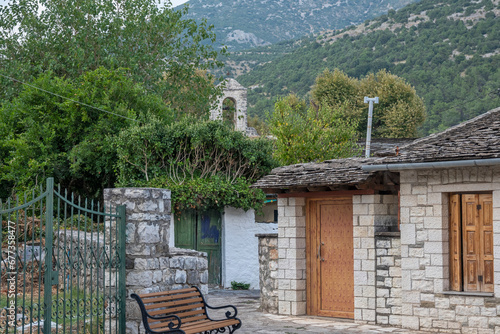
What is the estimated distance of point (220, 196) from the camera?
53.3 feet

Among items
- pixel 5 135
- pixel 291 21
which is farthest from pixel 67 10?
pixel 291 21

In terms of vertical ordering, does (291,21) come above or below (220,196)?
above

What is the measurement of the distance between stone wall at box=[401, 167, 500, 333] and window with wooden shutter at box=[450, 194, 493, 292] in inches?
5.8

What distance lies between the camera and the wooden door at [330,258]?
11305 mm

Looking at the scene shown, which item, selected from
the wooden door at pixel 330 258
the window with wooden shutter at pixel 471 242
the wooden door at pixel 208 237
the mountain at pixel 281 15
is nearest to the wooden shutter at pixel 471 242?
the window with wooden shutter at pixel 471 242

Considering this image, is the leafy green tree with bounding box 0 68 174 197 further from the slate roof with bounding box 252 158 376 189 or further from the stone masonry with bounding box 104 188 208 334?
the stone masonry with bounding box 104 188 208 334

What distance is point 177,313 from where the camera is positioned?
841 centimetres

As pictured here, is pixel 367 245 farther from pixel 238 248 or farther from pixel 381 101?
pixel 381 101

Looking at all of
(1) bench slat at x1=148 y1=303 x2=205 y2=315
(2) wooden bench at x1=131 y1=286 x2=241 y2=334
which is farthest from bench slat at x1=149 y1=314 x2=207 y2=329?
(1) bench slat at x1=148 y1=303 x2=205 y2=315

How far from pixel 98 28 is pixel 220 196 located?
11.2 meters

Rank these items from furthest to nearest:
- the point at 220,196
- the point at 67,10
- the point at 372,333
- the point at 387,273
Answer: the point at 67,10 < the point at 220,196 < the point at 387,273 < the point at 372,333

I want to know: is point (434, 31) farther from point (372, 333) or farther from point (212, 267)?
point (372, 333)

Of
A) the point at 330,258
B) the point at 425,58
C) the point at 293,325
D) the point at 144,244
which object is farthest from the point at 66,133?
the point at 425,58

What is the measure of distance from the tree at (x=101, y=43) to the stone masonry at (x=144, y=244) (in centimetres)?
1488
